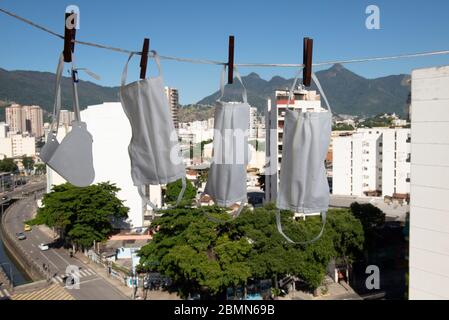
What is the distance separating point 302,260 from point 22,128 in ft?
195

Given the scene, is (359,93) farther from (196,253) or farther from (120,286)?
(196,253)

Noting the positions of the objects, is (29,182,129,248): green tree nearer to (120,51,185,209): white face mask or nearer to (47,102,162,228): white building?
(47,102,162,228): white building

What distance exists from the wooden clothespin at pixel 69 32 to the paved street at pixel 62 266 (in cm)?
822

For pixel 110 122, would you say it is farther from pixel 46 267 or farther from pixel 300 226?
pixel 300 226

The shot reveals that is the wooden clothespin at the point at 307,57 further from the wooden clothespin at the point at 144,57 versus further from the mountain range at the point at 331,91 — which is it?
the mountain range at the point at 331,91

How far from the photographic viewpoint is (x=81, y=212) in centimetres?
1177

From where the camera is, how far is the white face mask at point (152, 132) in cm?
152

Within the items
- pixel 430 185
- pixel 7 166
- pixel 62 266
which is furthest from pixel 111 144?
pixel 7 166

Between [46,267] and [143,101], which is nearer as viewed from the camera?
[143,101]

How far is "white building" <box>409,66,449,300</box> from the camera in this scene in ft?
19.0

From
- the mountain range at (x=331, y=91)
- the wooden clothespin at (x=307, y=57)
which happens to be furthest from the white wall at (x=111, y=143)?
the mountain range at (x=331, y=91)

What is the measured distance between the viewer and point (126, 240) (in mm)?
13258

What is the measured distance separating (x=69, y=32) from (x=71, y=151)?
18.0 inches

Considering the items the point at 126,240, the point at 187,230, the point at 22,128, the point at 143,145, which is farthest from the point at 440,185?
the point at 22,128
